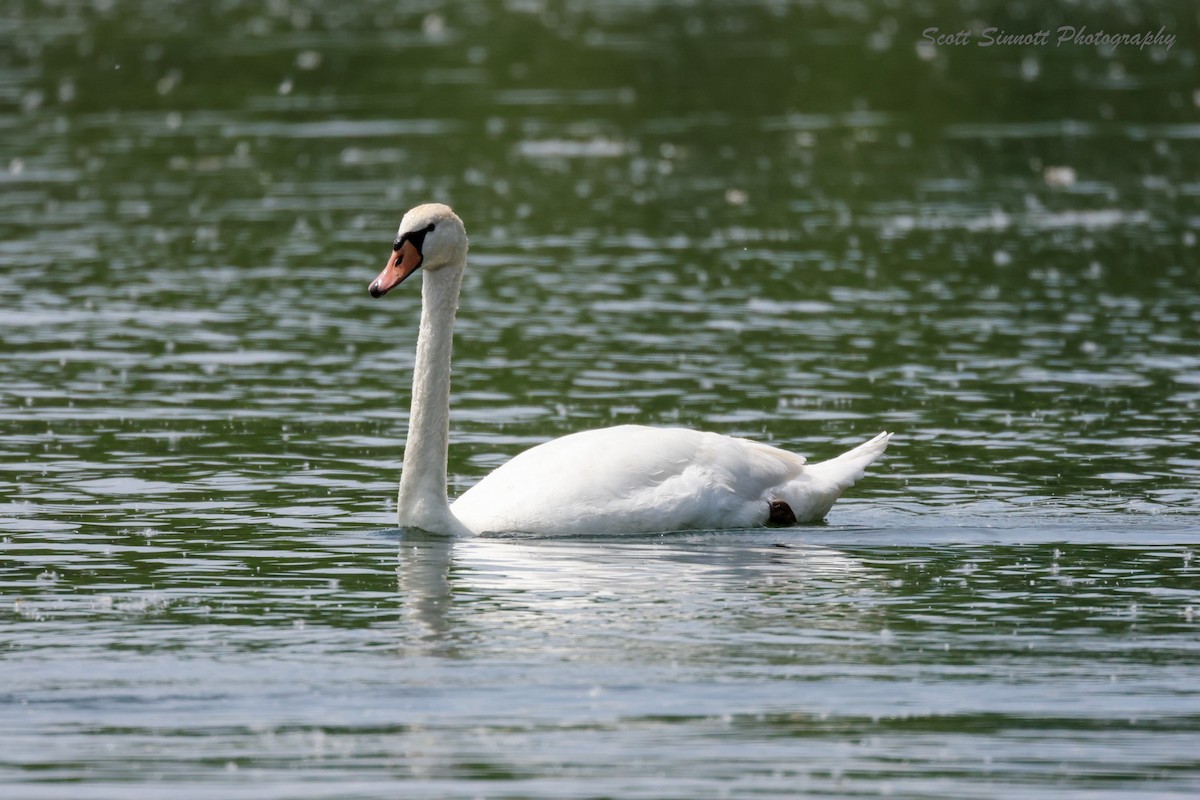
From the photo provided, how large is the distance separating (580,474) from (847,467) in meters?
1.79

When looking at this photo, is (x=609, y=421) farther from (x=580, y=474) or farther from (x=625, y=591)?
(x=625, y=591)

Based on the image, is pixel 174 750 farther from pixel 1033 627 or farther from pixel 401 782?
pixel 1033 627

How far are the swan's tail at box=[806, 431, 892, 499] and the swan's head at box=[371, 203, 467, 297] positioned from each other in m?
2.66

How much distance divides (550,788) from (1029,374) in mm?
11150

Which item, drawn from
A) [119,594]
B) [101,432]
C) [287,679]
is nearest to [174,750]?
[287,679]

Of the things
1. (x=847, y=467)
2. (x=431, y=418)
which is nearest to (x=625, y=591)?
(x=431, y=418)

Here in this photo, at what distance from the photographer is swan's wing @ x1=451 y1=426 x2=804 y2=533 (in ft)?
44.0

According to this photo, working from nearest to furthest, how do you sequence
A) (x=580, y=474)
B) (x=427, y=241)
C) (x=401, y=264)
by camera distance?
(x=580, y=474) → (x=401, y=264) → (x=427, y=241)

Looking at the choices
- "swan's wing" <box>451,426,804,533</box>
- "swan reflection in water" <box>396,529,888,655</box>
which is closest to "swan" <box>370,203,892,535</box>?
"swan's wing" <box>451,426,804,533</box>

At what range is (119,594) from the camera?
39.8 feet

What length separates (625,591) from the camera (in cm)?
1203

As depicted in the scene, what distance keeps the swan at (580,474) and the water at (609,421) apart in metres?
0.20

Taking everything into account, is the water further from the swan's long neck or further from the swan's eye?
the swan's eye

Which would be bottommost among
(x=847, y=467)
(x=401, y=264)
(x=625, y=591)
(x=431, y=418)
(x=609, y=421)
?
(x=625, y=591)
